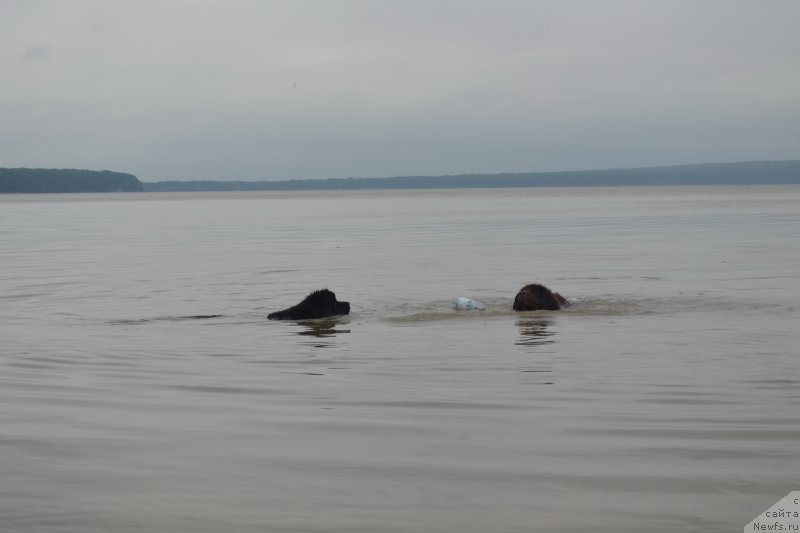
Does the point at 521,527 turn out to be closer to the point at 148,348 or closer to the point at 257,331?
the point at 148,348

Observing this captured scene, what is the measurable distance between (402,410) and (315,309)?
6.87 metres

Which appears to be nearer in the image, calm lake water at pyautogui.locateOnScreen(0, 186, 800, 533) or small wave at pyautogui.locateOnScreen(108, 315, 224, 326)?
calm lake water at pyautogui.locateOnScreen(0, 186, 800, 533)

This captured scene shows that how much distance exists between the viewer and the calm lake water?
17.9 feet

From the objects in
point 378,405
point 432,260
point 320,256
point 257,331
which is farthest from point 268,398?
point 320,256

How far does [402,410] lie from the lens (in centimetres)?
800

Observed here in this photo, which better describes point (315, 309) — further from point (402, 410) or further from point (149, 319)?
point (402, 410)

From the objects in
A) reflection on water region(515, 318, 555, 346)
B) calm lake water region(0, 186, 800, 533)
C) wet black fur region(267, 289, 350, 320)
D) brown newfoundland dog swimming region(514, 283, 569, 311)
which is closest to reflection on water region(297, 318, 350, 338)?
A: calm lake water region(0, 186, 800, 533)

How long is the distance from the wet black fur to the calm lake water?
2.10 feet

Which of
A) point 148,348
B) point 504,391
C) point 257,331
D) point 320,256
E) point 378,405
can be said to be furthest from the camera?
point 320,256

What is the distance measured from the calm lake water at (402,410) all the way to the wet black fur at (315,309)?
64 cm

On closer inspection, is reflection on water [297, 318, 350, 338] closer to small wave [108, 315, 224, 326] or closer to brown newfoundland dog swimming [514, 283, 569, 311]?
small wave [108, 315, 224, 326]

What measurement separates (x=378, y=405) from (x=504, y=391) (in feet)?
3.98

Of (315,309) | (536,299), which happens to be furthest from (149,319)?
(536,299)

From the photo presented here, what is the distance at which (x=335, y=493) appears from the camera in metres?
5.71
